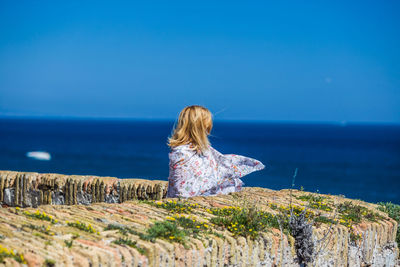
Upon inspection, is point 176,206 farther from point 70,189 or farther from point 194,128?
point 70,189

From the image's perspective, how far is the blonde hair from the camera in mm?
5125

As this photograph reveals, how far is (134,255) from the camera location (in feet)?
9.74

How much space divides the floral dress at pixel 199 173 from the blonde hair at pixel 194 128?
0.08m

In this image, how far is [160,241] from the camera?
10.6ft

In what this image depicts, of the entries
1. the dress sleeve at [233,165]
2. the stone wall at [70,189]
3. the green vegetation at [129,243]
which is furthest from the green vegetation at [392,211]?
the green vegetation at [129,243]

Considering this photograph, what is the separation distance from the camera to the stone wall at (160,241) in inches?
111

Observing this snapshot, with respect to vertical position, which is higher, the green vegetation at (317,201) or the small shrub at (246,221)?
the green vegetation at (317,201)

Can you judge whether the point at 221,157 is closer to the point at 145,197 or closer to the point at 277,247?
the point at 145,197

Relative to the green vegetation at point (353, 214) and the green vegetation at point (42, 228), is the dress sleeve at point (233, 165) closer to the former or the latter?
the green vegetation at point (353, 214)

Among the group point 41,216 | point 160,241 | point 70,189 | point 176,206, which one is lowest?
point 160,241

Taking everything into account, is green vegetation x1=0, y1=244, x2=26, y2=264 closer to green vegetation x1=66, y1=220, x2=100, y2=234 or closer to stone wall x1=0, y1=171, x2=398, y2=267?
stone wall x1=0, y1=171, x2=398, y2=267

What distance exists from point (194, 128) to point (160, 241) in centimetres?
212

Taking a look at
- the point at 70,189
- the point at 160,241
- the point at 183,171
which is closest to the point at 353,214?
the point at 183,171

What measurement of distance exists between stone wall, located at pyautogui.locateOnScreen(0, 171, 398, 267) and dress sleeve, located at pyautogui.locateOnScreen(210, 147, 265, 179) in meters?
0.28
